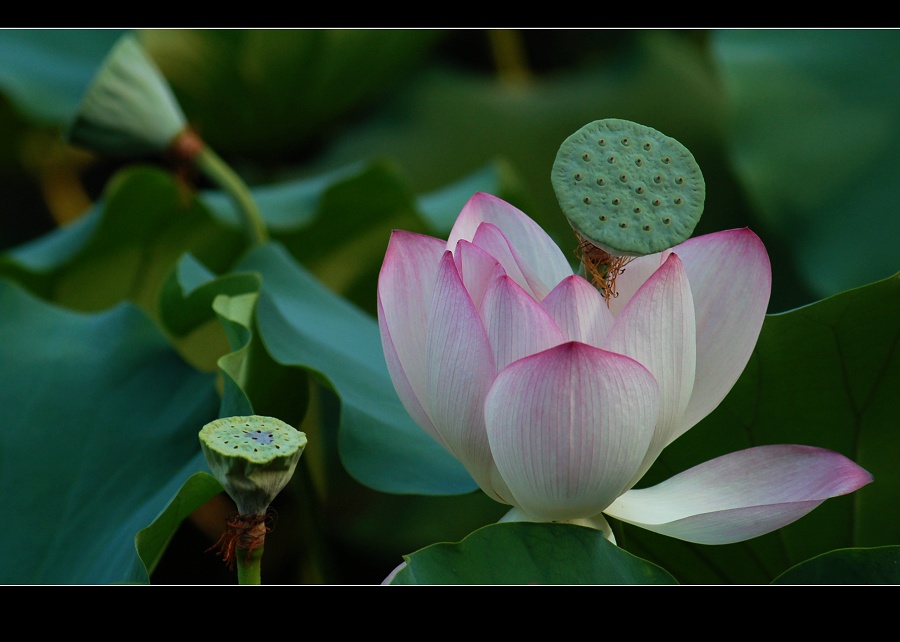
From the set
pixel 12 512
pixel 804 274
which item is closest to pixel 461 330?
pixel 12 512

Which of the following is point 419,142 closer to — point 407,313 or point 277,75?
point 277,75

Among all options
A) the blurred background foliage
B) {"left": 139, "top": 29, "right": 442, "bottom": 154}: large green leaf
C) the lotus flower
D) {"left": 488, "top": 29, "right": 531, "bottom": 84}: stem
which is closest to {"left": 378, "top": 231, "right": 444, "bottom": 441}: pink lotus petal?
the lotus flower

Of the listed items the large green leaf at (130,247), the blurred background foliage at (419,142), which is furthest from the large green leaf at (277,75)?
the large green leaf at (130,247)

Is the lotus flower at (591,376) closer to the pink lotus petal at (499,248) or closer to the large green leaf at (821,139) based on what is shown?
the pink lotus petal at (499,248)

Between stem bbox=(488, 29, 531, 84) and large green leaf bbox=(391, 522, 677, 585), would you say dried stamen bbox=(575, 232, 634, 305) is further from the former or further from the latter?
stem bbox=(488, 29, 531, 84)

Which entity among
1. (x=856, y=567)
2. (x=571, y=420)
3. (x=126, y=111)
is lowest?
(x=856, y=567)

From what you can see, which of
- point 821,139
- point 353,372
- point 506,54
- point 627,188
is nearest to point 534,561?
point 627,188
